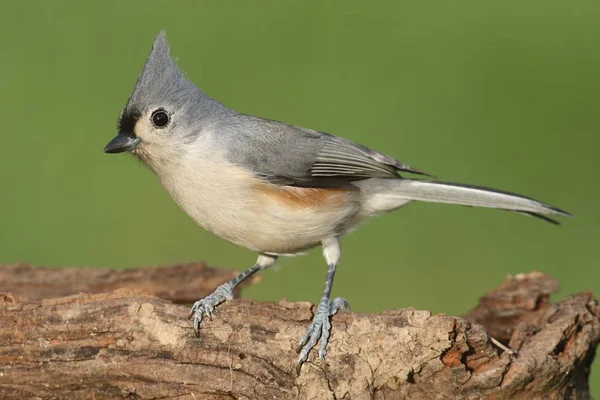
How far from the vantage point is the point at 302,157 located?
4316 millimetres

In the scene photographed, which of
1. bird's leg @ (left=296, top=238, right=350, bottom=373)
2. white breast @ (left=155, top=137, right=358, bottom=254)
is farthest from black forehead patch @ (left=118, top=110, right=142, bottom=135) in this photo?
bird's leg @ (left=296, top=238, right=350, bottom=373)

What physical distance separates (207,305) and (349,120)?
12.1 ft

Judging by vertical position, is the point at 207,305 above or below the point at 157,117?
below

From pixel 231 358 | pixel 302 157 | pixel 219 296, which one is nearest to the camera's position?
pixel 231 358

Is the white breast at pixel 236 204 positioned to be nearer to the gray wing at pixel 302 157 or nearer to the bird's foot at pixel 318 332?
the gray wing at pixel 302 157

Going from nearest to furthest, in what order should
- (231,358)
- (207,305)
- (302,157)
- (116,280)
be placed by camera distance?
(231,358), (207,305), (302,157), (116,280)

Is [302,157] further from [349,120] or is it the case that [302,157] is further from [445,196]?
[349,120]

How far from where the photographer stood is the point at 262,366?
11.7 ft

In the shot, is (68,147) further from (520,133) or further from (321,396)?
(321,396)

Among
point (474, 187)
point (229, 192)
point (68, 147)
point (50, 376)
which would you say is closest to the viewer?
point (50, 376)

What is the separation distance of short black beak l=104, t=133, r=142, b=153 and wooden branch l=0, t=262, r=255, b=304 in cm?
97

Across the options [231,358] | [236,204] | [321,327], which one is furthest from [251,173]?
[231,358]

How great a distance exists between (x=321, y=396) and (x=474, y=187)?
5.02 ft

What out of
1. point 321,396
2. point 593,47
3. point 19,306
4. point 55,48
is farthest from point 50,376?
point 593,47
